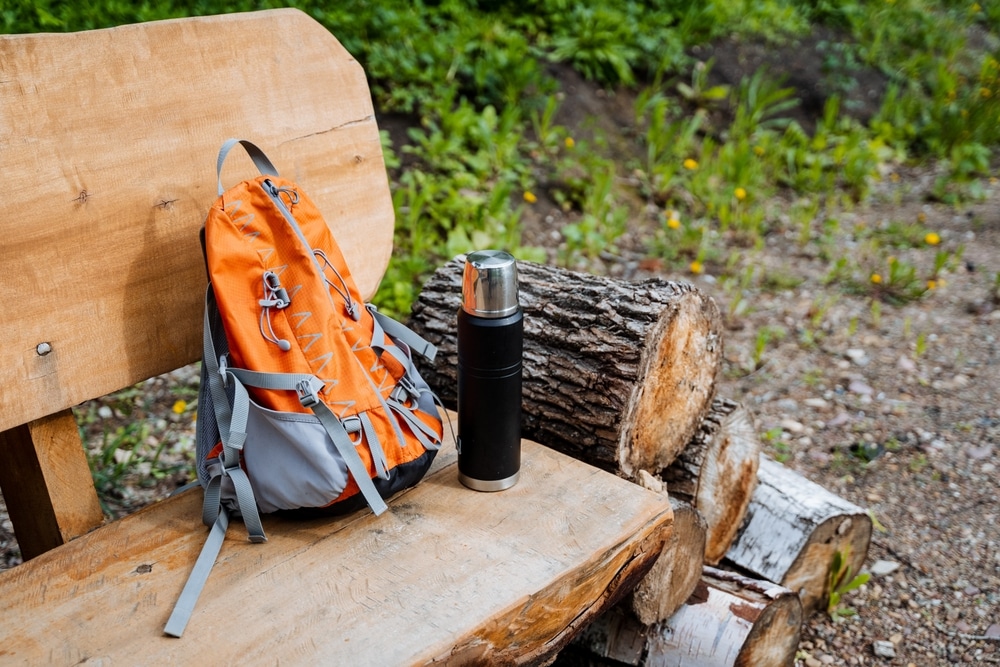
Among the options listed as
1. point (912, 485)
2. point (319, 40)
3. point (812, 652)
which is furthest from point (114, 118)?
point (912, 485)

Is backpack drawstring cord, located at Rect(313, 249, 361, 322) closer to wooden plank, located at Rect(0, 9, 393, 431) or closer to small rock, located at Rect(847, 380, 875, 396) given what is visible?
wooden plank, located at Rect(0, 9, 393, 431)

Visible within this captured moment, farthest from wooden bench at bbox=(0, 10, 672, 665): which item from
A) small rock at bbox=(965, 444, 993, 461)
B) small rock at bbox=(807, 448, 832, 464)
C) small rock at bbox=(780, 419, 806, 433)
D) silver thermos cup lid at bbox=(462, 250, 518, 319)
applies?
small rock at bbox=(965, 444, 993, 461)

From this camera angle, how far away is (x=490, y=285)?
1.55 m

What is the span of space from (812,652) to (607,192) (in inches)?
102

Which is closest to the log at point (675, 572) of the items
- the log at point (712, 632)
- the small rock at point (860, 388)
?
the log at point (712, 632)

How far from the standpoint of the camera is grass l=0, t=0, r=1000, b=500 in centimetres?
380

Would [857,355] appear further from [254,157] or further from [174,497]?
[174,497]

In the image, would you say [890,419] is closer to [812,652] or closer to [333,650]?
[812,652]

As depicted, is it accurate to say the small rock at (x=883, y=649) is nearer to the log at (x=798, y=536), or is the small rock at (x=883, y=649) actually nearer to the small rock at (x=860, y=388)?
Answer: the log at (x=798, y=536)

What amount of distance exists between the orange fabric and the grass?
4.62 feet

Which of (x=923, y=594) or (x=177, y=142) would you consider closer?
(x=177, y=142)

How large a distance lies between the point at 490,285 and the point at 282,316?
16.0 inches

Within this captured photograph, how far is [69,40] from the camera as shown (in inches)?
60.7

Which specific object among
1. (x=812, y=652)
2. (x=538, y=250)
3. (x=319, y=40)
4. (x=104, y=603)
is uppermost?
(x=319, y=40)
